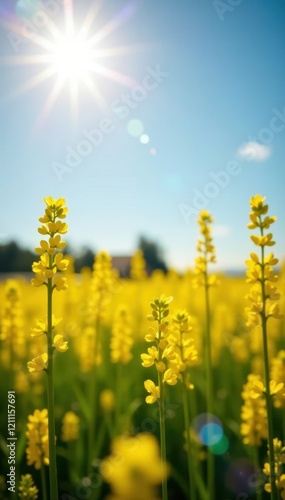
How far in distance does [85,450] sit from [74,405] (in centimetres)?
116

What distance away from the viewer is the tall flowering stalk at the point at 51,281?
2.27 meters

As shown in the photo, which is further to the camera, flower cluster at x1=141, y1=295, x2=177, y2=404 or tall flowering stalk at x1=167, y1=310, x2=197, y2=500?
tall flowering stalk at x1=167, y1=310, x2=197, y2=500

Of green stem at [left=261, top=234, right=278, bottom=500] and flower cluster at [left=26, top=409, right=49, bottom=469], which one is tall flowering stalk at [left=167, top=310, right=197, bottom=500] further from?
flower cluster at [left=26, top=409, right=49, bottom=469]

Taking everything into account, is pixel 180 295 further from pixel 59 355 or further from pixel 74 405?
pixel 74 405

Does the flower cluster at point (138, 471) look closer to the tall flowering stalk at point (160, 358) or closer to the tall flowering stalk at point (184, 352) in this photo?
the tall flowering stalk at point (160, 358)

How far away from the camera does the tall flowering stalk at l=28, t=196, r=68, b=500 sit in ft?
7.45

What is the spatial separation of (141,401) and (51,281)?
427 cm

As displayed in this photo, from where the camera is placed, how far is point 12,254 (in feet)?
66.1

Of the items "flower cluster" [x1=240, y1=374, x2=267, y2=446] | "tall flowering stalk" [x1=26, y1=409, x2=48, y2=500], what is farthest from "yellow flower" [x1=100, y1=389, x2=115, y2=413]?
"tall flowering stalk" [x1=26, y1=409, x2=48, y2=500]

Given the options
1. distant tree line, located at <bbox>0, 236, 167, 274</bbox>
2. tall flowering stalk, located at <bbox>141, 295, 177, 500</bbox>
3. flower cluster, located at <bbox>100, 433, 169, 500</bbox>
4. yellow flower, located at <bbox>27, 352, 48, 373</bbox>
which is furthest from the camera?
distant tree line, located at <bbox>0, 236, 167, 274</bbox>

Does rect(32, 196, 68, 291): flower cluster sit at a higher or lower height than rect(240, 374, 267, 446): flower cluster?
higher

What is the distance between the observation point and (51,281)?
8.02 ft

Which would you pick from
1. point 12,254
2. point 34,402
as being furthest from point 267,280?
point 12,254

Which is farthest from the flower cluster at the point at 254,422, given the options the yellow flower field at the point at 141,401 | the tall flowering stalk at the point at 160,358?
the tall flowering stalk at the point at 160,358
